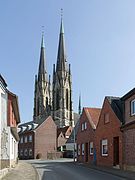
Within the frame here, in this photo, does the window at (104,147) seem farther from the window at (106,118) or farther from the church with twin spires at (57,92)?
the church with twin spires at (57,92)

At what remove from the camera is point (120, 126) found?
101 feet

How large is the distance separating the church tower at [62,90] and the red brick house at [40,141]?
880 inches

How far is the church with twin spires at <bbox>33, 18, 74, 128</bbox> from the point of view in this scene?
11000 centimetres

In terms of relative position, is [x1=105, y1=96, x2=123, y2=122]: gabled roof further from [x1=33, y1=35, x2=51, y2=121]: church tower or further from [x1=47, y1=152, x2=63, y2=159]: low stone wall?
[x1=33, y1=35, x2=51, y2=121]: church tower

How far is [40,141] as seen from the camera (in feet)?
266

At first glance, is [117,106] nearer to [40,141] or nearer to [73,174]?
[73,174]

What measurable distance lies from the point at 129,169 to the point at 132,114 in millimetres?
4119

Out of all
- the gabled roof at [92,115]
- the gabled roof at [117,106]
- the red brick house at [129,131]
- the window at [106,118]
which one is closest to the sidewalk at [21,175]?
the red brick house at [129,131]

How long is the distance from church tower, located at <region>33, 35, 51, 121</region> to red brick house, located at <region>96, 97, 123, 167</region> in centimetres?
7857

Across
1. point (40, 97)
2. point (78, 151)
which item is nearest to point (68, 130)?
point (40, 97)

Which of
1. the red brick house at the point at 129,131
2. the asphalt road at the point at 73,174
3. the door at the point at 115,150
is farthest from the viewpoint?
the door at the point at 115,150

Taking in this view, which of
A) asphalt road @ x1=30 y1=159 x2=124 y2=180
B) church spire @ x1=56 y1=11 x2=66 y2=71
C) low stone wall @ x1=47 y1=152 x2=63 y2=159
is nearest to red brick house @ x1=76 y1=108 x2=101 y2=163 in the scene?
asphalt road @ x1=30 y1=159 x2=124 y2=180

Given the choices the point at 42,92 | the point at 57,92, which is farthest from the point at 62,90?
the point at 42,92

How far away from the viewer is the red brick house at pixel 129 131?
27.3 meters
